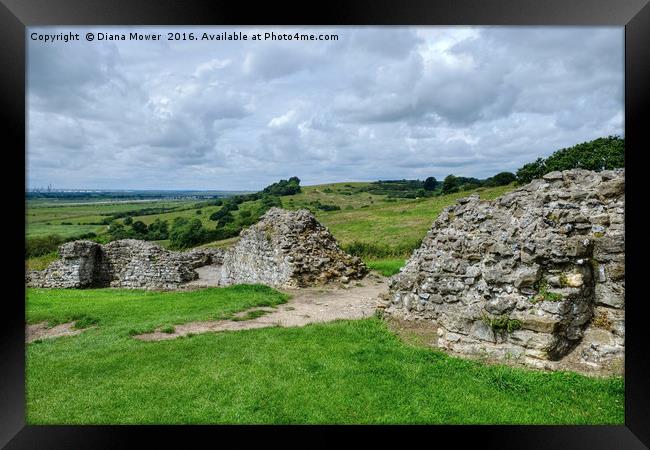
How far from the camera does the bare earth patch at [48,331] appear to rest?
10648 millimetres

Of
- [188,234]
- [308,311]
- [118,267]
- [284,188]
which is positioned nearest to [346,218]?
[284,188]

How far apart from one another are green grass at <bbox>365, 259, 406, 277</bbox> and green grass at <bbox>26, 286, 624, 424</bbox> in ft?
35.4

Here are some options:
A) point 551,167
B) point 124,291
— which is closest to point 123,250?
point 124,291

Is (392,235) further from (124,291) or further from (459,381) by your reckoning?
(459,381)

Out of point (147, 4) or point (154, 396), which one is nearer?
point (147, 4)

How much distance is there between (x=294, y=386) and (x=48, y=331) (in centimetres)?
852

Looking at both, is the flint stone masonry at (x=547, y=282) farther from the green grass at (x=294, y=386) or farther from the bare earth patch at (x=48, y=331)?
the bare earth patch at (x=48, y=331)

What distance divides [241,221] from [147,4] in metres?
32.1

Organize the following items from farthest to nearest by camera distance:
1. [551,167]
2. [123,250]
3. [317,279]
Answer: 1. [551,167]
2. [123,250]
3. [317,279]

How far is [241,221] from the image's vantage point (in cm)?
3738

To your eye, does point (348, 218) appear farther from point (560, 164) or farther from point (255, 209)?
point (560, 164)

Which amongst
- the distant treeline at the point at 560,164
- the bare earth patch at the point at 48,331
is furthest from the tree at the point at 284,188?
the bare earth patch at the point at 48,331

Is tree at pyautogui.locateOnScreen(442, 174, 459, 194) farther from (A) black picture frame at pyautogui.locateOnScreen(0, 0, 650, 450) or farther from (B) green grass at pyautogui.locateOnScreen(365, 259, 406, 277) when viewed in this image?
(A) black picture frame at pyautogui.locateOnScreen(0, 0, 650, 450)

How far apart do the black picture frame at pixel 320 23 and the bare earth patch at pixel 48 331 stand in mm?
5465
